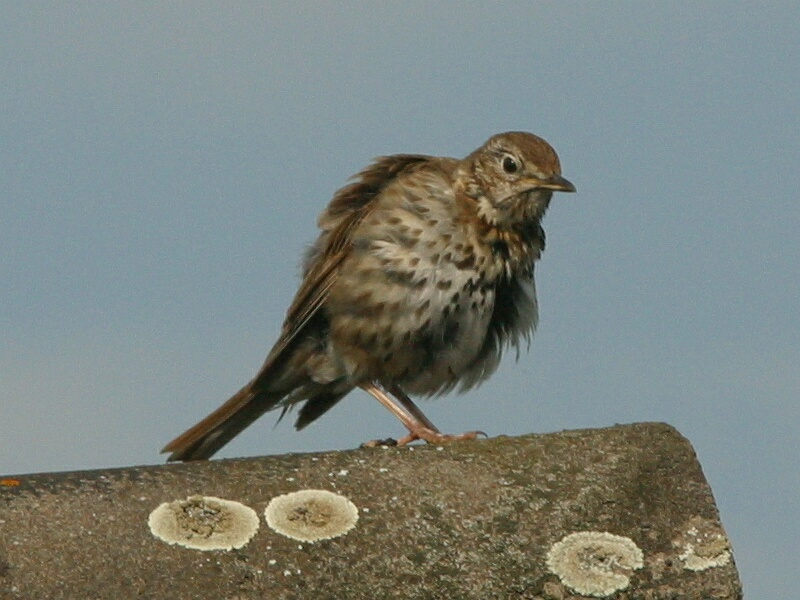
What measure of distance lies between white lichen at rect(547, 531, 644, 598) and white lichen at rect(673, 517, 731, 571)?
115 mm

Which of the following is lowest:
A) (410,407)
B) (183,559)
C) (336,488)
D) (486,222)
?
(183,559)

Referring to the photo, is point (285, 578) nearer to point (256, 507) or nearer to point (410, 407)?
point (256, 507)

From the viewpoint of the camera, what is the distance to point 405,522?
4.00 meters

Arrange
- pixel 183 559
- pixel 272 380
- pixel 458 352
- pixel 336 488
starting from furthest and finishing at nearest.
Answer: pixel 272 380 < pixel 458 352 < pixel 336 488 < pixel 183 559

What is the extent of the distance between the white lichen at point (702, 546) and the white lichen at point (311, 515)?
0.83 metres

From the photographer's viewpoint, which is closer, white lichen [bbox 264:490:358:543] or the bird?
white lichen [bbox 264:490:358:543]

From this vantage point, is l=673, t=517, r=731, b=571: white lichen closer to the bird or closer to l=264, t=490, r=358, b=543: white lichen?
l=264, t=490, r=358, b=543: white lichen

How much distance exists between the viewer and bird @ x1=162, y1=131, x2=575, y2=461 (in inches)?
302

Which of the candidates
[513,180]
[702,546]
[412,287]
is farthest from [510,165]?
[702,546]

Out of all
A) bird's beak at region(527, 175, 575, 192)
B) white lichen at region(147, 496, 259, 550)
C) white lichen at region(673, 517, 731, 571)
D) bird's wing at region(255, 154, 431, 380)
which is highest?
bird's beak at region(527, 175, 575, 192)

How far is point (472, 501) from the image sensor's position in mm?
4133

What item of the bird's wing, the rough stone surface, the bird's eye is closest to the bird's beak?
the bird's eye

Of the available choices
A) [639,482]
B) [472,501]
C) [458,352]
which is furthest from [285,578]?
[458,352]

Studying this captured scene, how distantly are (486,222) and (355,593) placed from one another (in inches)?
166
